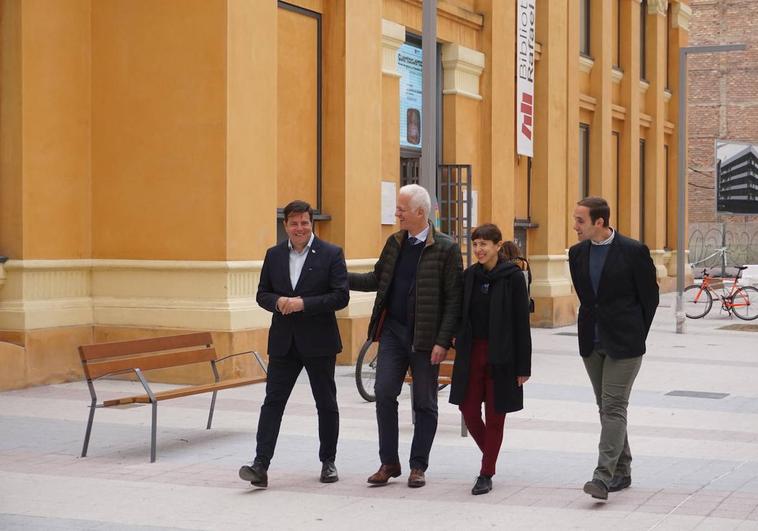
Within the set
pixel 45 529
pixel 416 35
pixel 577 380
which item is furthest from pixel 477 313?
pixel 416 35

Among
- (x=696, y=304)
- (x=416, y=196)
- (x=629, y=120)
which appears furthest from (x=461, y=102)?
(x=416, y=196)

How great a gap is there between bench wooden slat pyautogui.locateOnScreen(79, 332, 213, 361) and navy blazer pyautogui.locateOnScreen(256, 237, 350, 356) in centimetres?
189

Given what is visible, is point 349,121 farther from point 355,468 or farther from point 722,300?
point 722,300

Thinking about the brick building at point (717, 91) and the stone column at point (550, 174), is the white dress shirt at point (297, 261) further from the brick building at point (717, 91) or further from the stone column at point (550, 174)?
the brick building at point (717, 91)

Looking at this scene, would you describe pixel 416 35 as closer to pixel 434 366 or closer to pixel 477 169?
pixel 477 169

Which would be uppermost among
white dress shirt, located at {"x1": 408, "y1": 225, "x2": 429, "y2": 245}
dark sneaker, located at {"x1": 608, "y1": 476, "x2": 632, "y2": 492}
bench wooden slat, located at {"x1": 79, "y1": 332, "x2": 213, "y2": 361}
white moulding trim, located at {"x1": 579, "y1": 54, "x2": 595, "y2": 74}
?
white moulding trim, located at {"x1": 579, "y1": 54, "x2": 595, "y2": 74}

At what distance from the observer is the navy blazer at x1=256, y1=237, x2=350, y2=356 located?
8.40 metres

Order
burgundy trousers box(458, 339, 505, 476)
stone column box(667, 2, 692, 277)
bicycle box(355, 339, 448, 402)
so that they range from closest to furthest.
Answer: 1. burgundy trousers box(458, 339, 505, 476)
2. bicycle box(355, 339, 448, 402)
3. stone column box(667, 2, 692, 277)

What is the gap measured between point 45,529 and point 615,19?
954 inches

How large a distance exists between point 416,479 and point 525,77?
1539cm

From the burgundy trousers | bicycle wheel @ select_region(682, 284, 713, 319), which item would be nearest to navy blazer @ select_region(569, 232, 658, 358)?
the burgundy trousers

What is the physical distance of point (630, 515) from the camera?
7410 mm

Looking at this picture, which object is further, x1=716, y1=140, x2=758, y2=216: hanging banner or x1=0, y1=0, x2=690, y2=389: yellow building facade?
x1=716, y1=140, x2=758, y2=216: hanging banner

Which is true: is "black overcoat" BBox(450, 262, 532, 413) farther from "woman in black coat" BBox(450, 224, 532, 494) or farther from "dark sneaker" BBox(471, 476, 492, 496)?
"dark sneaker" BBox(471, 476, 492, 496)
